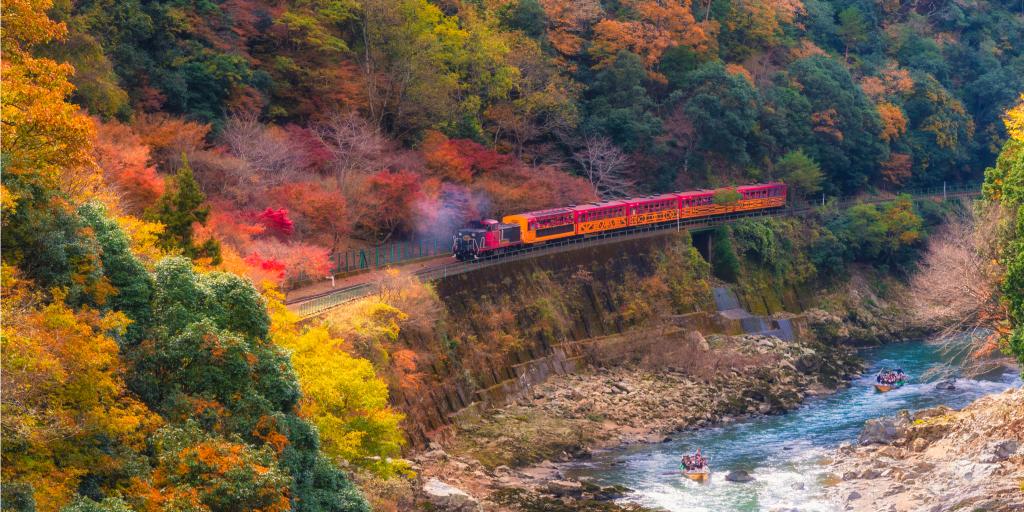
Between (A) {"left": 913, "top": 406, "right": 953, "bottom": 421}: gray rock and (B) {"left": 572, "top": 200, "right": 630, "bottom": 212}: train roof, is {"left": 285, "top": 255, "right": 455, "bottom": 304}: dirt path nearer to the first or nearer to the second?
(B) {"left": 572, "top": 200, "right": 630, "bottom": 212}: train roof

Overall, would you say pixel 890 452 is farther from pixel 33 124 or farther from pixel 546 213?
pixel 33 124

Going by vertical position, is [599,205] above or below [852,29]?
below

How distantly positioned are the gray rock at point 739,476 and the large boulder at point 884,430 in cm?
516

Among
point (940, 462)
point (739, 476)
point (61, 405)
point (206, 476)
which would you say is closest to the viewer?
point (61, 405)

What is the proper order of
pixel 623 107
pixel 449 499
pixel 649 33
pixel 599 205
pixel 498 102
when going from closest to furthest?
pixel 449 499
pixel 599 205
pixel 498 102
pixel 623 107
pixel 649 33

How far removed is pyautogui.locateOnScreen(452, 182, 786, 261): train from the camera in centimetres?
5725

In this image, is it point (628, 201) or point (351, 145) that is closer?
point (351, 145)

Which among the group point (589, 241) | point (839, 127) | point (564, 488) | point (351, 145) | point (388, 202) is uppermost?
point (351, 145)

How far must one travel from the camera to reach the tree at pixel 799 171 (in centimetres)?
7694

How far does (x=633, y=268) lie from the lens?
212 ft

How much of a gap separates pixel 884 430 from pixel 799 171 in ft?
110

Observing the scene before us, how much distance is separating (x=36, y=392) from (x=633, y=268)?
4394 cm

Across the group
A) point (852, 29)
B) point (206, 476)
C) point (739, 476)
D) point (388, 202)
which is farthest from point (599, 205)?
point (206, 476)

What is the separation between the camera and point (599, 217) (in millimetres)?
64062
